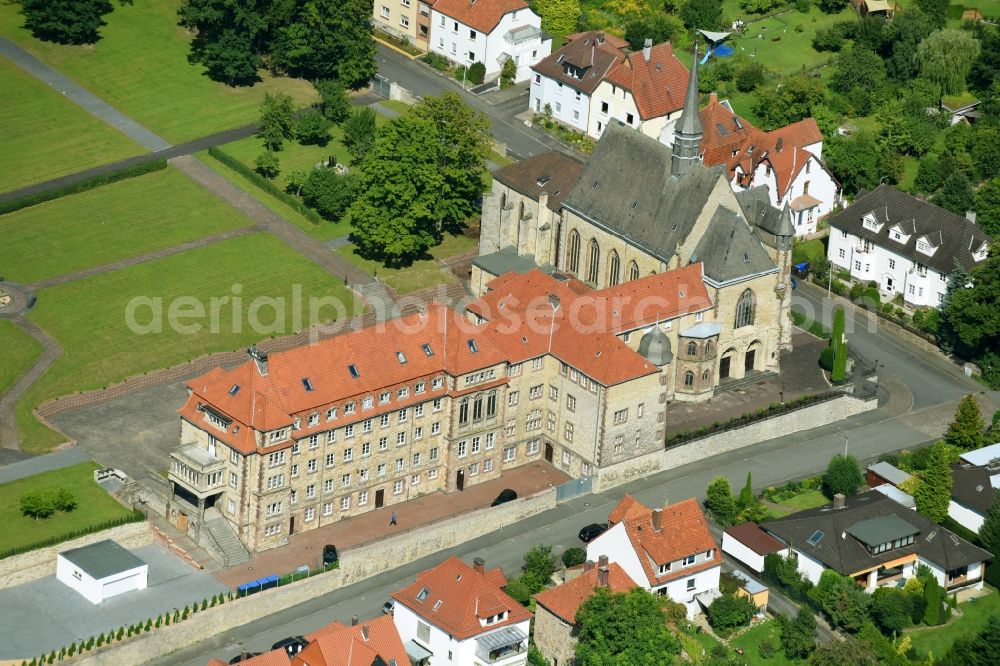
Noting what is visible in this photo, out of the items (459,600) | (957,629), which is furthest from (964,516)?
(459,600)

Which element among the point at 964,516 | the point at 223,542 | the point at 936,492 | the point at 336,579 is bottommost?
the point at 336,579

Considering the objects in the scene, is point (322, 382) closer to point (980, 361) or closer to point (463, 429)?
point (463, 429)

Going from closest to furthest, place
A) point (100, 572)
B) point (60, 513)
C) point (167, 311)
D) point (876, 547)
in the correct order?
1. point (100, 572)
2. point (876, 547)
3. point (60, 513)
4. point (167, 311)

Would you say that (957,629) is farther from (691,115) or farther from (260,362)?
(260,362)

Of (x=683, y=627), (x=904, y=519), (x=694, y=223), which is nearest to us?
(x=683, y=627)

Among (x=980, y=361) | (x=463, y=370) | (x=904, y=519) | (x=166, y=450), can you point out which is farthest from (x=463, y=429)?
(x=980, y=361)

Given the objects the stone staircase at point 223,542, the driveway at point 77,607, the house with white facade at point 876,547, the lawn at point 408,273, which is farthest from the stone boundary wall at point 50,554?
the house with white facade at point 876,547
